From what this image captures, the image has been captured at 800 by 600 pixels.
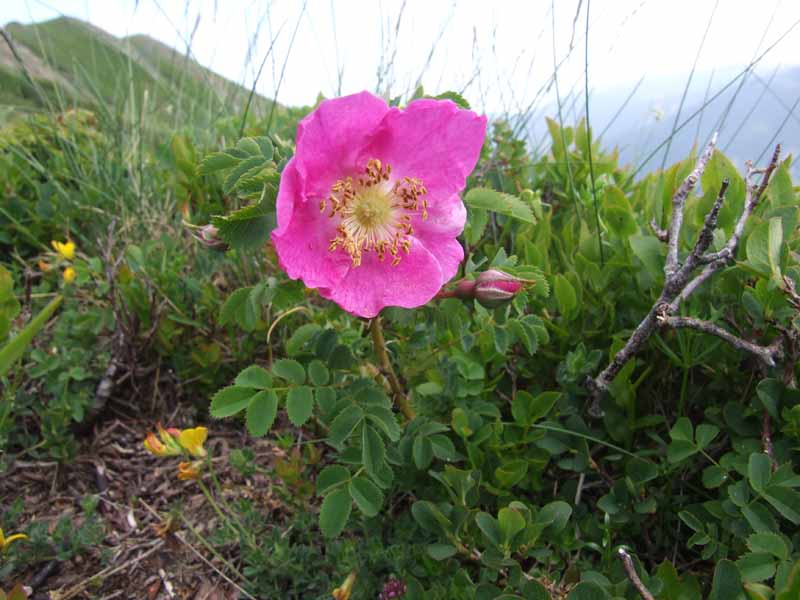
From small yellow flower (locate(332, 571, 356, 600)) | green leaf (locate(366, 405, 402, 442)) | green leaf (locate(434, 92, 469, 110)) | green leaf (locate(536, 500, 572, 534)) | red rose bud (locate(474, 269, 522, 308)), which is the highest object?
green leaf (locate(434, 92, 469, 110))

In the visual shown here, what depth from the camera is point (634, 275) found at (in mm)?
1633

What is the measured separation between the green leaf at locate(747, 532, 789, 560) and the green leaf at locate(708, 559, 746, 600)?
0.21 ft

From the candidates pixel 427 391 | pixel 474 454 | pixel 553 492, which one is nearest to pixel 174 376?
pixel 427 391

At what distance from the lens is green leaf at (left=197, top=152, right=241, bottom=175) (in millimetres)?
1094


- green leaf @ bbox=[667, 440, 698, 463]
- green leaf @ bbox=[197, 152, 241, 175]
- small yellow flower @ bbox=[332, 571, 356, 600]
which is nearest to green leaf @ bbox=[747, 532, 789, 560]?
green leaf @ bbox=[667, 440, 698, 463]

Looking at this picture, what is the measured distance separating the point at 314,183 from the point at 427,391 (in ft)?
2.06

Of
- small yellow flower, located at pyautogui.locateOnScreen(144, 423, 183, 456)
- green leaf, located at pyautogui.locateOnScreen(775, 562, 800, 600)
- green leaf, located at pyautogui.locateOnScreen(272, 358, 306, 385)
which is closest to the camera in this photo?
green leaf, located at pyautogui.locateOnScreen(775, 562, 800, 600)

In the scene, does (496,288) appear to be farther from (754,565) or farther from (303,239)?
(754,565)

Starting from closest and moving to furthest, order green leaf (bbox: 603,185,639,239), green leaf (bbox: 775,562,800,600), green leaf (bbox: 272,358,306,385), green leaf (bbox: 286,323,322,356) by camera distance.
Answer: green leaf (bbox: 775,562,800,600), green leaf (bbox: 272,358,306,385), green leaf (bbox: 286,323,322,356), green leaf (bbox: 603,185,639,239)

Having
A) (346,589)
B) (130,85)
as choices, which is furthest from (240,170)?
(130,85)

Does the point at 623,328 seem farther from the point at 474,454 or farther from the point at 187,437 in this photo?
the point at 187,437

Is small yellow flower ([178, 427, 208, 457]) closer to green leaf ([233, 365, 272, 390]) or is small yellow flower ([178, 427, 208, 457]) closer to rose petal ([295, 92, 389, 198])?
green leaf ([233, 365, 272, 390])

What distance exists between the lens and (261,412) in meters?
1.23

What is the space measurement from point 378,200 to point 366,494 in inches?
22.6
